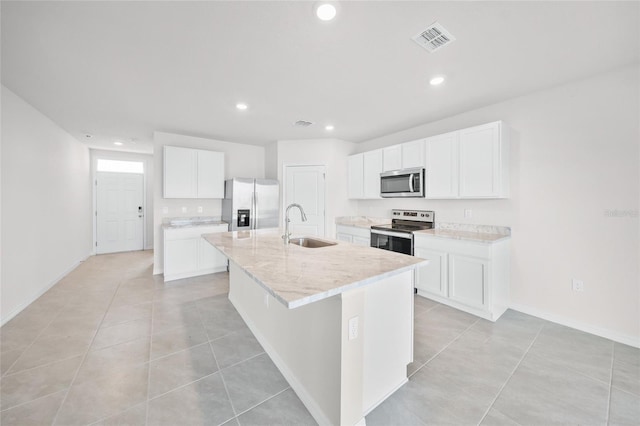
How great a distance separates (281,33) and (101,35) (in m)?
1.34

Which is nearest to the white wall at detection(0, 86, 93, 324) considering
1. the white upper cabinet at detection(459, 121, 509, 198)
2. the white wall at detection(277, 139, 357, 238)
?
the white wall at detection(277, 139, 357, 238)

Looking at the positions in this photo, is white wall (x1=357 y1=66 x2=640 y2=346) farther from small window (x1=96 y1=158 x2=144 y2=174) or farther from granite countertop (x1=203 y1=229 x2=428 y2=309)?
small window (x1=96 y1=158 x2=144 y2=174)

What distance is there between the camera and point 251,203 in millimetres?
4734

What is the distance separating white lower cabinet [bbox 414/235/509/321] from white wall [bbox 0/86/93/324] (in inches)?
193

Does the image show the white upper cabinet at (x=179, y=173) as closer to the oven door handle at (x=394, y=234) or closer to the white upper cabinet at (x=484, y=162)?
the oven door handle at (x=394, y=234)

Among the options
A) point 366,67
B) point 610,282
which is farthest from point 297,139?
point 610,282

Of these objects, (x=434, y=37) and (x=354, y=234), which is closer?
(x=434, y=37)

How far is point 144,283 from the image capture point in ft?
13.1

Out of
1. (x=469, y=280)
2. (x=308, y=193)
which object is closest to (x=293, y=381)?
(x=469, y=280)

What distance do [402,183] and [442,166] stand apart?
66 cm

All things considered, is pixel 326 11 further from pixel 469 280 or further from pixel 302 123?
pixel 469 280

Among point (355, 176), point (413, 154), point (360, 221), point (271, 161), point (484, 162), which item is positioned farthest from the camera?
point (271, 161)

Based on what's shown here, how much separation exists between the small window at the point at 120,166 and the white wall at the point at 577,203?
769cm

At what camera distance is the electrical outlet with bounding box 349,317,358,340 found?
135 cm
